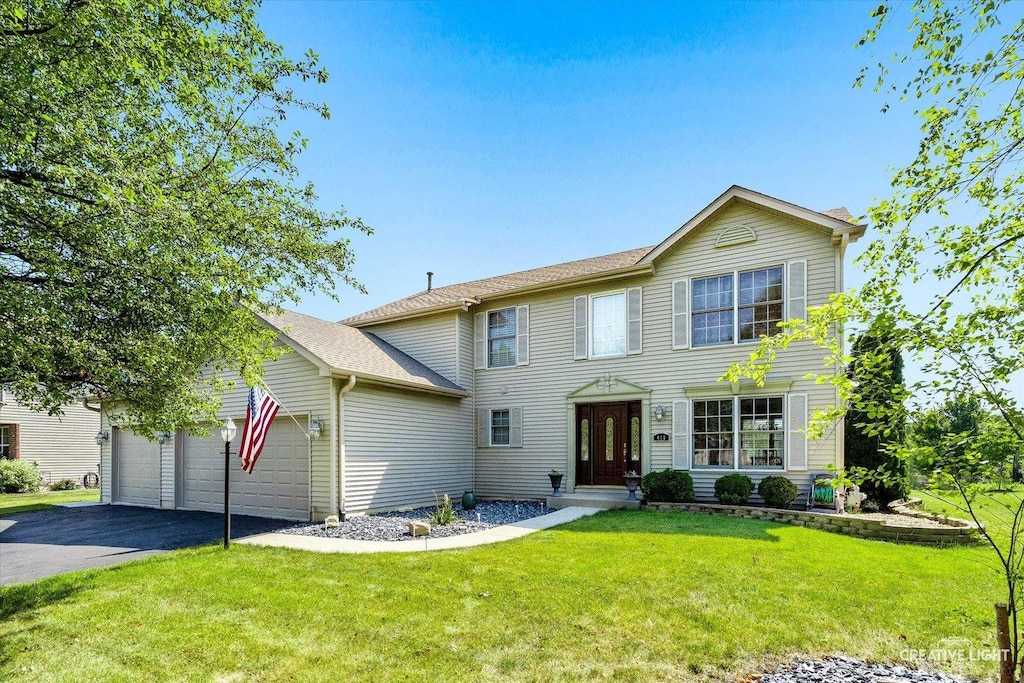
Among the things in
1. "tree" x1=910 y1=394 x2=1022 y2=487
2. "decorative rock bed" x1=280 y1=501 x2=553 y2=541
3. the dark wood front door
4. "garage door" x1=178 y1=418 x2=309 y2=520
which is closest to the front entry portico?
the dark wood front door

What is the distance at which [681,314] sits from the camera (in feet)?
40.4

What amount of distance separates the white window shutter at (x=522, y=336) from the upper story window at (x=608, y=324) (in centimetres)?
182

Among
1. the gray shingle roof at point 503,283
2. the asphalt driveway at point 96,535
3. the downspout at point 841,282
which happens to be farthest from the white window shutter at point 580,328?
the asphalt driveway at point 96,535

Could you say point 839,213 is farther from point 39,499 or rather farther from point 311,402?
point 39,499

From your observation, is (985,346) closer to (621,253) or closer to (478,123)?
(478,123)

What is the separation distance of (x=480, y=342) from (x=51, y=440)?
60.8 feet

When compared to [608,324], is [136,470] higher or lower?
lower

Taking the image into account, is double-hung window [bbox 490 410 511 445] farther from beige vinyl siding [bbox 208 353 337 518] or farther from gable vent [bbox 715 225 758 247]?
gable vent [bbox 715 225 758 247]

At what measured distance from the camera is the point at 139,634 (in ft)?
15.9

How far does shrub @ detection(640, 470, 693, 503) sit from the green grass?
1496 centimetres

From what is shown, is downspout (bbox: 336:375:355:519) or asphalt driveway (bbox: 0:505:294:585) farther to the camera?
downspout (bbox: 336:375:355:519)

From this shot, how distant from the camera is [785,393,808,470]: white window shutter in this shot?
1068cm

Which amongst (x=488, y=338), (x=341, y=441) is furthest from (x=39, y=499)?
(x=488, y=338)

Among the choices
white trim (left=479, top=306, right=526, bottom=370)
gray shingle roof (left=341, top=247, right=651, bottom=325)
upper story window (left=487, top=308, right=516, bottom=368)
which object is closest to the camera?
gray shingle roof (left=341, top=247, right=651, bottom=325)
